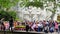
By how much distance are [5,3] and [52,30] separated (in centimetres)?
1010

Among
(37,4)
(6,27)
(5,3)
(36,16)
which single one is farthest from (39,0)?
(36,16)

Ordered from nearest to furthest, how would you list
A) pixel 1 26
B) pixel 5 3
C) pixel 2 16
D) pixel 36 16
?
pixel 5 3 < pixel 1 26 < pixel 2 16 < pixel 36 16

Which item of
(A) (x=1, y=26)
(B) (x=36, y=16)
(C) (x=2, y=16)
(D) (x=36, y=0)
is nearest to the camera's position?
(D) (x=36, y=0)

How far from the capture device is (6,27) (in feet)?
70.6

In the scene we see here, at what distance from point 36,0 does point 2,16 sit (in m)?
9.93

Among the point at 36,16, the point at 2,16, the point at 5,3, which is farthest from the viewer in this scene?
the point at 36,16

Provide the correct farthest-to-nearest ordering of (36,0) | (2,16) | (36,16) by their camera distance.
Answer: (36,16)
(2,16)
(36,0)

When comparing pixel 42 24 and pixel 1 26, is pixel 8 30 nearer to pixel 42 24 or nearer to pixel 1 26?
pixel 1 26

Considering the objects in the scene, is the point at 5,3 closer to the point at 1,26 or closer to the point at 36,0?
the point at 36,0

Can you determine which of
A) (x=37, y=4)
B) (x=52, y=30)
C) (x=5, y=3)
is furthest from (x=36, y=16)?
(x=5, y=3)

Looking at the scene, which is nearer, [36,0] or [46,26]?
[36,0]

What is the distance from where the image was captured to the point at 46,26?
21828 mm

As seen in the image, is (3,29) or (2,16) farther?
(2,16)

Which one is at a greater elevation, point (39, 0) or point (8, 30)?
point (39, 0)
